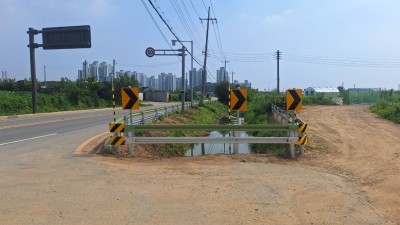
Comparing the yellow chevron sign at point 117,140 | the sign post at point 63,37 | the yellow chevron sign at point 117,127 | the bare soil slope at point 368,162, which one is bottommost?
the bare soil slope at point 368,162

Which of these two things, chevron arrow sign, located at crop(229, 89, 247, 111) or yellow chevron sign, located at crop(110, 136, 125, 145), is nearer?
yellow chevron sign, located at crop(110, 136, 125, 145)

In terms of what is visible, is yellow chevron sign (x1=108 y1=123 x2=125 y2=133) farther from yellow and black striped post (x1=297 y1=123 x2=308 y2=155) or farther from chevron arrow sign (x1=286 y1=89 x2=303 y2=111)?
yellow and black striped post (x1=297 y1=123 x2=308 y2=155)

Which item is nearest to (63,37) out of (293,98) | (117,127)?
(117,127)

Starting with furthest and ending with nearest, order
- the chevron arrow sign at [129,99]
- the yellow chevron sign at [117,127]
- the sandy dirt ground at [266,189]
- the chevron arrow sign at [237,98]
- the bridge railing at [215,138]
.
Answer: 1. the chevron arrow sign at [237,98]
2. the chevron arrow sign at [129,99]
3. the yellow chevron sign at [117,127]
4. the bridge railing at [215,138]
5. the sandy dirt ground at [266,189]

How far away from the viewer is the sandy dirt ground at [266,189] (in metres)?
5.63

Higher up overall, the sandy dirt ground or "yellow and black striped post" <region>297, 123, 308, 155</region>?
"yellow and black striped post" <region>297, 123, 308, 155</region>

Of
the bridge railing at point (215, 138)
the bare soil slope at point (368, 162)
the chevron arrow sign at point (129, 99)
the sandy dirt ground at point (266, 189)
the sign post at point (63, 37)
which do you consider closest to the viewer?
the sandy dirt ground at point (266, 189)

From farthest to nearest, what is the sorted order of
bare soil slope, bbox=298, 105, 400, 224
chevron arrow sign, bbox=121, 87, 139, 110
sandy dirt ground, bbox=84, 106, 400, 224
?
chevron arrow sign, bbox=121, 87, 139, 110
bare soil slope, bbox=298, 105, 400, 224
sandy dirt ground, bbox=84, 106, 400, 224

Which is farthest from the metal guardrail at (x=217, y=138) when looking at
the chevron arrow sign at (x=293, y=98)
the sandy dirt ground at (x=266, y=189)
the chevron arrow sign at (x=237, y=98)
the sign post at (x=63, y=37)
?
the sign post at (x=63, y=37)

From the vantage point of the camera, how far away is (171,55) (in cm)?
3391

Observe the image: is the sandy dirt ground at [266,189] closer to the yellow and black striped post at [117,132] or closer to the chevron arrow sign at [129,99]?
the yellow and black striped post at [117,132]

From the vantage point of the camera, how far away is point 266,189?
7.02m

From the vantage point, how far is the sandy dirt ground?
5.63m

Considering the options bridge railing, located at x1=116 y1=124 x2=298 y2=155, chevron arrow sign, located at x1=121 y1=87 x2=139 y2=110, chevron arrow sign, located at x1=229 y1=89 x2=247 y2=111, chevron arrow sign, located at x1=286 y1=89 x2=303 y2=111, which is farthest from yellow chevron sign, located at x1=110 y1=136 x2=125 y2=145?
chevron arrow sign, located at x1=286 y1=89 x2=303 y2=111
